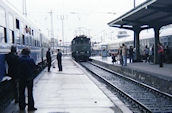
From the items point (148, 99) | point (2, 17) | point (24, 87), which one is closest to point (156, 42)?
point (148, 99)

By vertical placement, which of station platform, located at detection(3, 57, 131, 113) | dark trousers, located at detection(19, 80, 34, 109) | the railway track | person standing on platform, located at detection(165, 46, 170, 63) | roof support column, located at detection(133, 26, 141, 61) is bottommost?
the railway track

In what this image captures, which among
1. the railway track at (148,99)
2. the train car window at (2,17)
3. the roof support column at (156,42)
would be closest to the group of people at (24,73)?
the train car window at (2,17)

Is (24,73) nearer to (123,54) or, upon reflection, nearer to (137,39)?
(123,54)

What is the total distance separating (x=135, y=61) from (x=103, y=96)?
Result: 46.4 feet

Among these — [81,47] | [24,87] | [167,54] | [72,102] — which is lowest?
[72,102]

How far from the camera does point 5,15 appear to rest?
7031 millimetres

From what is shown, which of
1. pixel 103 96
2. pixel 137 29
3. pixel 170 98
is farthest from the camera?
pixel 137 29

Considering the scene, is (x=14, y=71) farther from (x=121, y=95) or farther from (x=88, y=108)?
(x=121, y=95)

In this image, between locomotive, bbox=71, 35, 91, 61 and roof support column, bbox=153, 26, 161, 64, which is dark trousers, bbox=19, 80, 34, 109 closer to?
roof support column, bbox=153, 26, 161, 64

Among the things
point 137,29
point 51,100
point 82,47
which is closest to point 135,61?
point 137,29

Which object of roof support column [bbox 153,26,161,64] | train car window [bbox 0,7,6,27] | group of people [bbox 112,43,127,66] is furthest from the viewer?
roof support column [bbox 153,26,161,64]

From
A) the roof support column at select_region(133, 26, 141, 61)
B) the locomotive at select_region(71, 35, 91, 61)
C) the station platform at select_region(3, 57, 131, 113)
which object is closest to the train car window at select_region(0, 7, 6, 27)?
the station platform at select_region(3, 57, 131, 113)

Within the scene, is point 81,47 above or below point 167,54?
above

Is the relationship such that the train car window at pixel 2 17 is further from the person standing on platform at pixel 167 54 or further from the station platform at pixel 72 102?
the person standing on platform at pixel 167 54
